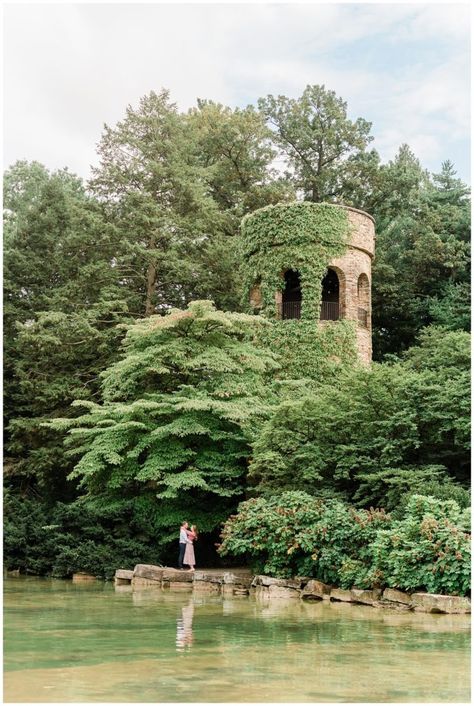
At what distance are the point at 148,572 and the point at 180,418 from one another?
10.4ft

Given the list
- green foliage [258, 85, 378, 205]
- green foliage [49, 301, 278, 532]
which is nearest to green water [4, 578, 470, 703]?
green foliage [49, 301, 278, 532]

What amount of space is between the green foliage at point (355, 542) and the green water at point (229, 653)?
70 centimetres

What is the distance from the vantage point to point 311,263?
79.0ft

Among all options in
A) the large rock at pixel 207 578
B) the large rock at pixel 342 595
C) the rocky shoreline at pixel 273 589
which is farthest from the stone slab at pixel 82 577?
the large rock at pixel 342 595

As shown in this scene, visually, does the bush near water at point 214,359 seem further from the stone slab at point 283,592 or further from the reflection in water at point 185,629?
the reflection in water at point 185,629

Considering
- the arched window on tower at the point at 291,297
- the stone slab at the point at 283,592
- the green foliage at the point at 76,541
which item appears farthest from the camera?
the arched window on tower at the point at 291,297

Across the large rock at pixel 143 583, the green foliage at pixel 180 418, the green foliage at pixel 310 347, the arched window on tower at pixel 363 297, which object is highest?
the arched window on tower at pixel 363 297

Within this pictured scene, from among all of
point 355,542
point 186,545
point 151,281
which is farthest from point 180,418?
point 151,281

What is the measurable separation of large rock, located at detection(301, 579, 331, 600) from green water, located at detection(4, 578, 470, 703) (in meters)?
0.99

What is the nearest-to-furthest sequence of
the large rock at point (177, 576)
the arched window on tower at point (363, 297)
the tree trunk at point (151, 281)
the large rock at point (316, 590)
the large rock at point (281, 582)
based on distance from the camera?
the large rock at point (316, 590) < the large rock at point (281, 582) < the large rock at point (177, 576) < the arched window on tower at point (363, 297) < the tree trunk at point (151, 281)

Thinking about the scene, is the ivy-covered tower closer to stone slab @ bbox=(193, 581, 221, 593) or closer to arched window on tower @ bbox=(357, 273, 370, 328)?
arched window on tower @ bbox=(357, 273, 370, 328)

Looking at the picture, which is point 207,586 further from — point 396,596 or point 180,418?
point 396,596

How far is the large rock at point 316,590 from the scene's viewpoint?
14.4 m

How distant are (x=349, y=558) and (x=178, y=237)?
15105 millimetres
